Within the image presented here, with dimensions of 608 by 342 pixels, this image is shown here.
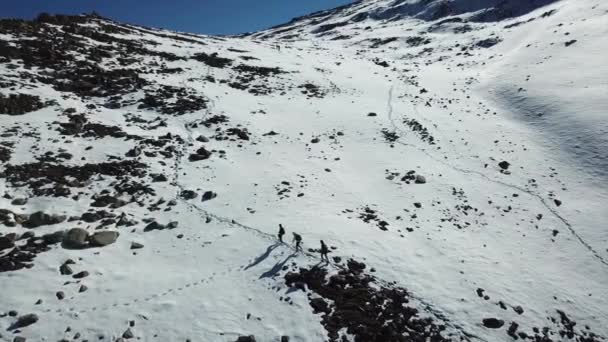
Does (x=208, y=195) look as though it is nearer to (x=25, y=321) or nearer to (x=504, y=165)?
(x=25, y=321)

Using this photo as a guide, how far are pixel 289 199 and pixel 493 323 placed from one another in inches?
516

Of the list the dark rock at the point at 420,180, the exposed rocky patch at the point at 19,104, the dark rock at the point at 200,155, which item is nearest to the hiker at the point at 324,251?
the dark rock at the point at 420,180

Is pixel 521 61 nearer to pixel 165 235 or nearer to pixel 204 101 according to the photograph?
pixel 204 101

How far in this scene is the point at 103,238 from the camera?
705 inches

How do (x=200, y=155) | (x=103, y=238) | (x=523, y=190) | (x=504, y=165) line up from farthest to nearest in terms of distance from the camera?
(x=504, y=165)
(x=200, y=155)
(x=523, y=190)
(x=103, y=238)

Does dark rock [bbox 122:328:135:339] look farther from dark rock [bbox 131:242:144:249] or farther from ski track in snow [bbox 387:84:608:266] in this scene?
ski track in snow [bbox 387:84:608:266]

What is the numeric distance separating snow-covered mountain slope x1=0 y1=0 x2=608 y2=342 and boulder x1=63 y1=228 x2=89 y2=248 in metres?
0.08

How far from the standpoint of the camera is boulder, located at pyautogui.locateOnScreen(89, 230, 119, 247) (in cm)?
1768

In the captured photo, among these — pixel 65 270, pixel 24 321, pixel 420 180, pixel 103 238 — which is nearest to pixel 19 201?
pixel 103 238

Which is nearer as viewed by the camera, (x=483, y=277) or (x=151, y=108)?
(x=483, y=277)

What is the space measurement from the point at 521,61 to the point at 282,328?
55.0 meters

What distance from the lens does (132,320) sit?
45.9 ft

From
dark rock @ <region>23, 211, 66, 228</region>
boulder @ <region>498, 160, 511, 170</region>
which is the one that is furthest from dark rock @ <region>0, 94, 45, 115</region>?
boulder @ <region>498, 160, 511, 170</region>

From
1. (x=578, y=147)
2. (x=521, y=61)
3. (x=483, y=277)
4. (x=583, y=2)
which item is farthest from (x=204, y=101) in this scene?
(x=583, y=2)
